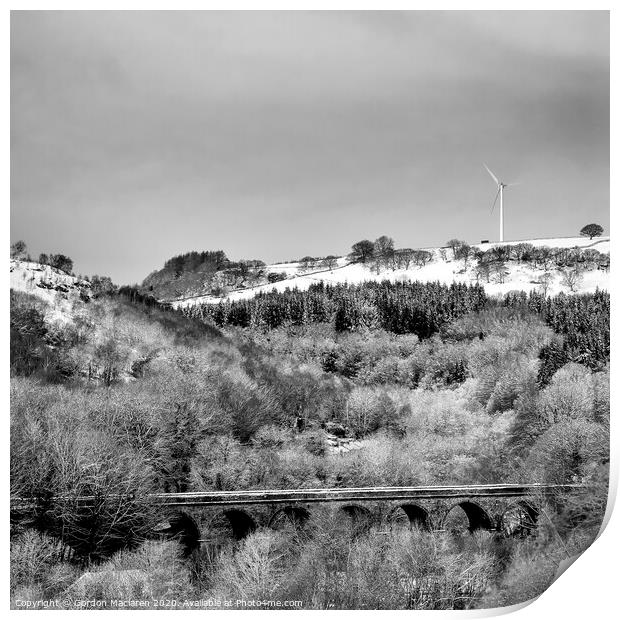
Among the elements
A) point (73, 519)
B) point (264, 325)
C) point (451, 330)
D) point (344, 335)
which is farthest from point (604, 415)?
point (73, 519)

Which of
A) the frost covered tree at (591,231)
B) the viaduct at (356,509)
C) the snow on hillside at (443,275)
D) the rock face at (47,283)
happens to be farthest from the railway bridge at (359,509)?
the frost covered tree at (591,231)

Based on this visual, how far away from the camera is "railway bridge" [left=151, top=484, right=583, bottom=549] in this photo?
13055mm

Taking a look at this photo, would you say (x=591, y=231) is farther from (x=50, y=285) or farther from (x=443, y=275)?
(x=50, y=285)

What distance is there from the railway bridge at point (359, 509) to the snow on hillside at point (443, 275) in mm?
3555

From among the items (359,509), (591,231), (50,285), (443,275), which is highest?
(591,231)

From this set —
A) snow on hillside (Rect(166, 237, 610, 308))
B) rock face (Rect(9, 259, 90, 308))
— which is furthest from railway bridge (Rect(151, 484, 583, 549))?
rock face (Rect(9, 259, 90, 308))

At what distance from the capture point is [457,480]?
16.1 m

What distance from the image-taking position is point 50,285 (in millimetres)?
11578

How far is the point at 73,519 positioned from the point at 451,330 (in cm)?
753

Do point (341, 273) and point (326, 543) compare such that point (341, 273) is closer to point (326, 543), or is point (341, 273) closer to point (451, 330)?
point (451, 330)

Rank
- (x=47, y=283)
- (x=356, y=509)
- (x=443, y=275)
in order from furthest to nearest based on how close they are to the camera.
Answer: (x=356, y=509) < (x=443, y=275) < (x=47, y=283)

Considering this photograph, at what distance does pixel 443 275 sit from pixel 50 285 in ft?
21.5

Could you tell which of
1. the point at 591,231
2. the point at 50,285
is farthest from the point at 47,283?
the point at 591,231

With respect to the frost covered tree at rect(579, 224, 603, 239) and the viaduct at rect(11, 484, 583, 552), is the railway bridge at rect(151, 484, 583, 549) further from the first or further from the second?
the frost covered tree at rect(579, 224, 603, 239)
